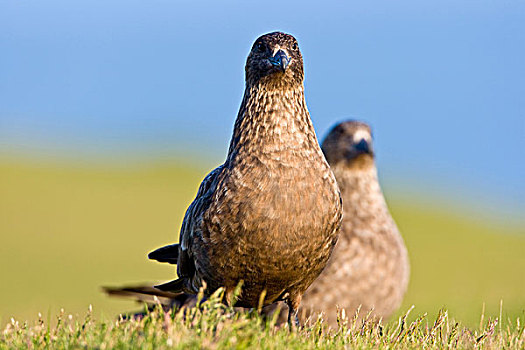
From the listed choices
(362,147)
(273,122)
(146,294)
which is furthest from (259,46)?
(362,147)

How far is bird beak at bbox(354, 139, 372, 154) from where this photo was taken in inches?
299

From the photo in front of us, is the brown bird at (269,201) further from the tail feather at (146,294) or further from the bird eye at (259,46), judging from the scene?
the tail feather at (146,294)

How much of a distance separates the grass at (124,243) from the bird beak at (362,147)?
7.62 ft

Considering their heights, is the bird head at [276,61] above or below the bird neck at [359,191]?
above

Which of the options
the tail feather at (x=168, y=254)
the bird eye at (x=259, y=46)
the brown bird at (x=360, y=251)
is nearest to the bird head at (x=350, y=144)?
the brown bird at (x=360, y=251)

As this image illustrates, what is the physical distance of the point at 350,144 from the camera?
7734mm

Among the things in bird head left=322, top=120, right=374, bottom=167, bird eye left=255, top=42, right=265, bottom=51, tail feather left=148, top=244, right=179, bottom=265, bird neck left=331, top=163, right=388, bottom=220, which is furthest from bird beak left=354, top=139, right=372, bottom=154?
bird eye left=255, top=42, right=265, bottom=51

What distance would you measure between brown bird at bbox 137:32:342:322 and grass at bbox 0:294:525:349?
0.48 m

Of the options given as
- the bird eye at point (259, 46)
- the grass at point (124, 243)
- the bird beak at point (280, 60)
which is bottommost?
the grass at point (124, 243)

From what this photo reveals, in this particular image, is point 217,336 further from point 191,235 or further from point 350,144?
point 350,144

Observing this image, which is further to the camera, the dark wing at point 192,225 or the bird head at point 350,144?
the bird head at point 350,144

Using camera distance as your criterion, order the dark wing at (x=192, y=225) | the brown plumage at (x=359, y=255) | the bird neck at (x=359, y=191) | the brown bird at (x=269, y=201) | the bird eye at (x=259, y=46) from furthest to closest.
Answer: the bird neck at (x=359, y=191)
the brown plumage at (x=359, y=255)
the bird eye at (x=259, y=46)
the dark wing at (x=192, y=225)
the brown bird at (x=269, y=201)

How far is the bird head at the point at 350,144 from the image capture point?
7656mm

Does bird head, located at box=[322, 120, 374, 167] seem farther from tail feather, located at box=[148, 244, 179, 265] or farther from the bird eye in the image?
the bird eye
